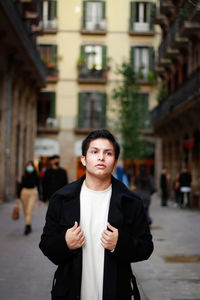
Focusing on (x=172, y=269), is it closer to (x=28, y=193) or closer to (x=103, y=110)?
(x=28, y=193)

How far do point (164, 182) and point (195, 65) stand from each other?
5.86m

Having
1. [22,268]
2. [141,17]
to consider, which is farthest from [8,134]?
[141,17]

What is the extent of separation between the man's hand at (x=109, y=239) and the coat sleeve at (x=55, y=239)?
7.6 inches

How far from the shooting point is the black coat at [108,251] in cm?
A: 292

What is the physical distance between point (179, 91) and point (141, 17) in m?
15.6

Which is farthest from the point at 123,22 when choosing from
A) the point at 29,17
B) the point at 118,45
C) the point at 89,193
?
the point at 89,193

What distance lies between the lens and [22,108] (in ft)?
92.0

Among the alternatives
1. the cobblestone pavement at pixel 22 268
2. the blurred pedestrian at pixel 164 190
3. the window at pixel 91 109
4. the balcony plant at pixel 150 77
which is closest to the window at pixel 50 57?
the window at pixel 91 109

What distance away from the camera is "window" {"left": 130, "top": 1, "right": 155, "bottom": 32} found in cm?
3884

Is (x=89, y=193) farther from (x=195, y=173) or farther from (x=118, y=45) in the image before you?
(x=118, y=45)

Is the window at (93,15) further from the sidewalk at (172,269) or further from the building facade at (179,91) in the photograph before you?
the sidewalk at (172,269)

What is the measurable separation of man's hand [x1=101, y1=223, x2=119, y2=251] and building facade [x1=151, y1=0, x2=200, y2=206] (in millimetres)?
17495

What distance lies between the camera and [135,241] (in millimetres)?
2967

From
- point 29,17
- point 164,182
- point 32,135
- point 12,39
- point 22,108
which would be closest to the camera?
point 12,39
